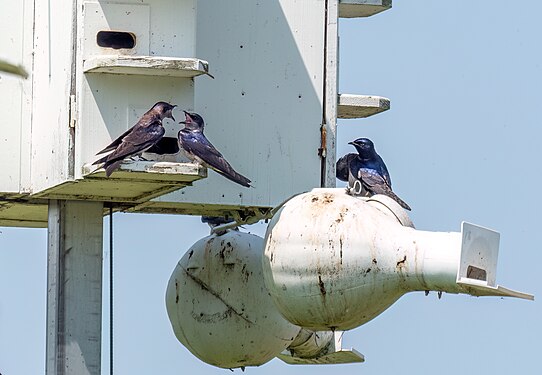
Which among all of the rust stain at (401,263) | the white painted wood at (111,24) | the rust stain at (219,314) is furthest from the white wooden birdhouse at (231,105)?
the rust stain at (401,263)

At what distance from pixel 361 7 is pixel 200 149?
9.03ft

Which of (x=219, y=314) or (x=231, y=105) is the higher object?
(x=231, y=105)

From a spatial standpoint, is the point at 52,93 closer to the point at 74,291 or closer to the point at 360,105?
the point at 74,291

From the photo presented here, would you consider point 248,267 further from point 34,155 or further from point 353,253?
point 353,253

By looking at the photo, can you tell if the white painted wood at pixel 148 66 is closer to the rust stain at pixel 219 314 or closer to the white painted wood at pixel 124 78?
the white painted wood at pixel 124 78

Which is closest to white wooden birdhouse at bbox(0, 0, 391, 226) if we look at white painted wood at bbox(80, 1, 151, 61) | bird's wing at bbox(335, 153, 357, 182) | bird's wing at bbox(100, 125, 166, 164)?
white painted wood at bbox(80, 1, 151, 61)

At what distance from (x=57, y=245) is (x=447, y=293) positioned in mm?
3325

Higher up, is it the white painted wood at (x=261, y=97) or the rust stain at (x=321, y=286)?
the white painted wood at (x=261, y=97)

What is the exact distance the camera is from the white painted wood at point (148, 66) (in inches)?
345

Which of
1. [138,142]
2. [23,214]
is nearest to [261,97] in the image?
[138,142]

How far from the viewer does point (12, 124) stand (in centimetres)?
1018

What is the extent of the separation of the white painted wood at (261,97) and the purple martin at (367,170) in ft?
2.47

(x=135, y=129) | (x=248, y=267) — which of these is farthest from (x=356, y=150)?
(x=135, y=129)

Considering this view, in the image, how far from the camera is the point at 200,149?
8766mm
